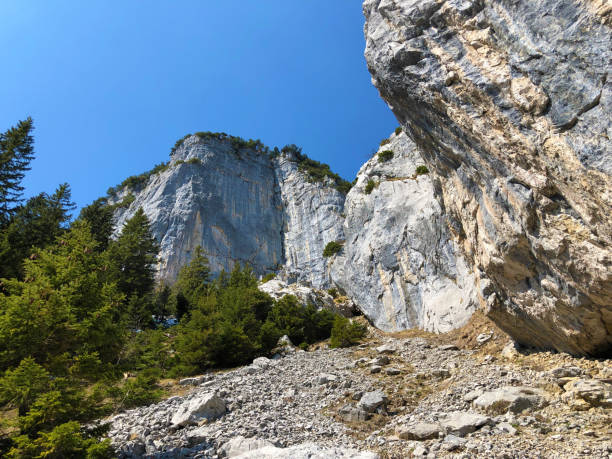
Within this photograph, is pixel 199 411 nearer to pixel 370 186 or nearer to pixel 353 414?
pixel 353 414

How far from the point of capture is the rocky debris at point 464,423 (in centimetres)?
689

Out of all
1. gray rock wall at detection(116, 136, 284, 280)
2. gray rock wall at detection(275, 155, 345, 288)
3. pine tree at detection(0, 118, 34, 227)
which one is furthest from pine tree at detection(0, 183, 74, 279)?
gray rock wall at detection(275, 155, 345, 288)

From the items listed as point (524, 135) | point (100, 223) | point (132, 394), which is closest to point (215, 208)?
point (100, 223)

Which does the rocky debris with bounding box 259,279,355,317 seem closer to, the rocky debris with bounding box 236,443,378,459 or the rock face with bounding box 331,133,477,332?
the rock face with bounding box 331,133,477,332

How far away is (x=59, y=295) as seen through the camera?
748 centimetres

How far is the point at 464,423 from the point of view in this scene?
706 cm

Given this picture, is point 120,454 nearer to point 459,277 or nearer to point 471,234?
point 471,234

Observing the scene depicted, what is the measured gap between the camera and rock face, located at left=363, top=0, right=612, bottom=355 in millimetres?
7180

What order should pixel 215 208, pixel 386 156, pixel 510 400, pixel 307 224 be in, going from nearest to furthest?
pixel 510 400
pixel 386 156
pixel 215 208
pixel 307 224

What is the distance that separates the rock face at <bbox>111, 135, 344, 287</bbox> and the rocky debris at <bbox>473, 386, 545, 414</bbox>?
191 ft

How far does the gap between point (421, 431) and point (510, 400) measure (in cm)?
210

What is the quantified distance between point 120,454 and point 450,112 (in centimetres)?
1251

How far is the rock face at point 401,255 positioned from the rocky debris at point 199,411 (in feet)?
47.5

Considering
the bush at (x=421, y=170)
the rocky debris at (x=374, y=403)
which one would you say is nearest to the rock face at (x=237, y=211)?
the bush at (x=421, y=170)
